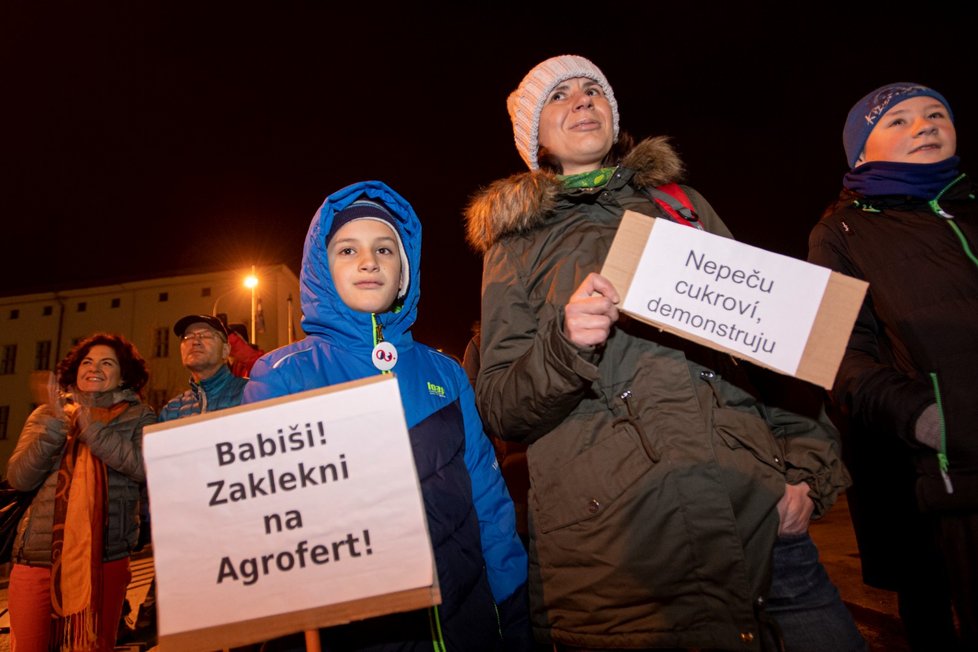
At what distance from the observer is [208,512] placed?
59.5 inches

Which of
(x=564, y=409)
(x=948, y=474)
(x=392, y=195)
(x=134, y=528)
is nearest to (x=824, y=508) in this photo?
(x=948, y=474)

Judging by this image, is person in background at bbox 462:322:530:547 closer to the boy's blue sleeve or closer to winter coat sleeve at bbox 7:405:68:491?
the boy's blue sleeve

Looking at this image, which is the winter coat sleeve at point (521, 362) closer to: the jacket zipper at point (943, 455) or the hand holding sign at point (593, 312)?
the hand holding sign at point (593, 312)

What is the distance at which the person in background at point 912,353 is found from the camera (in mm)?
2113

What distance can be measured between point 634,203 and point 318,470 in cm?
155

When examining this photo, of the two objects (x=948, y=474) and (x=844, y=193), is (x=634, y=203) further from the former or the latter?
(x=948, y=474)

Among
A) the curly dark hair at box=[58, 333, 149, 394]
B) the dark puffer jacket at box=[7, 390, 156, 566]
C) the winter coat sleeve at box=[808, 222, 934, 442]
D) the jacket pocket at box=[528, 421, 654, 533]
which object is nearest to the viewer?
the jacket pocket at box=[528, 421, 654, 533]

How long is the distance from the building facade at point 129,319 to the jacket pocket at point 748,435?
43.8m

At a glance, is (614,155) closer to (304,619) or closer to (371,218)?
(371,218)

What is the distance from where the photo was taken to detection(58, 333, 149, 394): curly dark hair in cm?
457

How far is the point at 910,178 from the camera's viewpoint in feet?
8.28

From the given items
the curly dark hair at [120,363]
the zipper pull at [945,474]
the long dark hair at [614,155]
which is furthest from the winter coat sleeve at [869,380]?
the curly dark hair at [120,363]

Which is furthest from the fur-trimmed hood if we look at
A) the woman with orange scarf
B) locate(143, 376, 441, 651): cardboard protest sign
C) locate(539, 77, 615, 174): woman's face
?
the woman with orange scarf

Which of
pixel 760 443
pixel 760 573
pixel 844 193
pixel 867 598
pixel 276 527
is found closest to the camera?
pixel 276 527
